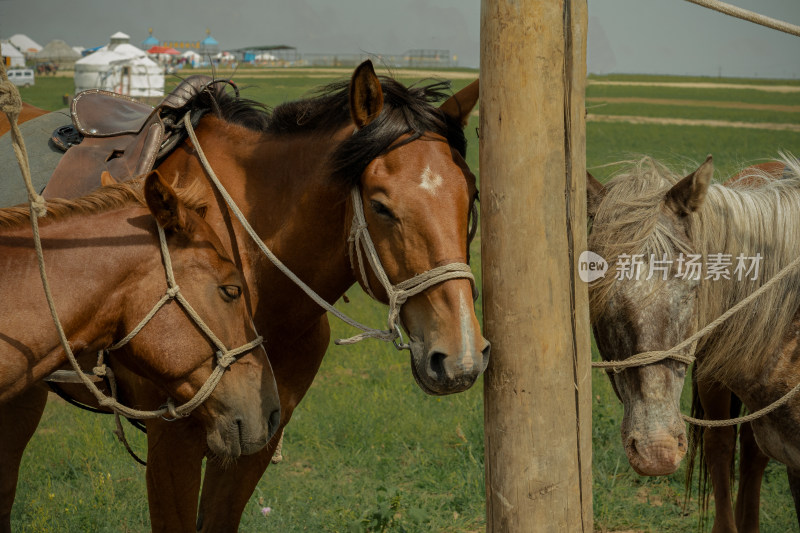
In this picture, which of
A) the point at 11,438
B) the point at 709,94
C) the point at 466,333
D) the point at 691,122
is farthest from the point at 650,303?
the point at 709,94

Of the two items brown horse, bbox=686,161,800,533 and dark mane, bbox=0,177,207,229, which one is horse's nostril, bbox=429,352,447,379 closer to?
dark mane, bbox=0,177,207,229

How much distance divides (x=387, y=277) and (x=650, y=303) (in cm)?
94

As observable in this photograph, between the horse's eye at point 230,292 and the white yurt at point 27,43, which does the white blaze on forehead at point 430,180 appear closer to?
the horse's eye at point 230,292

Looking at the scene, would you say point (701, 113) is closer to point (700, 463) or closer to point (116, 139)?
point (700, 463)

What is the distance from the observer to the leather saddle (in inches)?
122

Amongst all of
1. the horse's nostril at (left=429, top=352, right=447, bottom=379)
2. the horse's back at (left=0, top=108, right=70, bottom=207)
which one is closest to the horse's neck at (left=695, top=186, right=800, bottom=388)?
the horse's nostril at (left=429, top=352, right=447, bottom=379)

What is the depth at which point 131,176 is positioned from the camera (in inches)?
119

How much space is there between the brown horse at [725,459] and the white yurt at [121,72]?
3047 centimetres

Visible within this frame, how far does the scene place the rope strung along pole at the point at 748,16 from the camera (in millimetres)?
2469

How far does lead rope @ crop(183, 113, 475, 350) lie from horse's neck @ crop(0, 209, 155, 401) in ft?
1.68

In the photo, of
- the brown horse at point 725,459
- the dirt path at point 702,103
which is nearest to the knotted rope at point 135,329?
the brown horse at point 725,459

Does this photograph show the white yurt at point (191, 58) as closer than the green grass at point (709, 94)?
No

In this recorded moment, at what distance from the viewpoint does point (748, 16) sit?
255cm

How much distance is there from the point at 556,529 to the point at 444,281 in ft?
2.72
